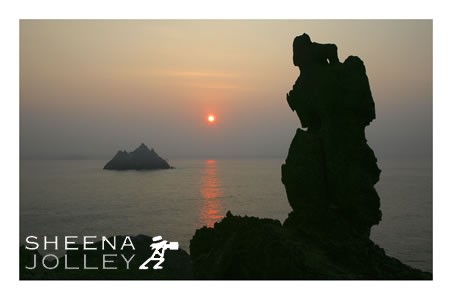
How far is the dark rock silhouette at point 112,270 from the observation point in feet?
89.7

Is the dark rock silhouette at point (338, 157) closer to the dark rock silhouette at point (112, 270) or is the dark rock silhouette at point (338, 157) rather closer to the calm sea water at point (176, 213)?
the dark rock silhouette at point (112, 270)

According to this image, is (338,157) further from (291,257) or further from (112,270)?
(112,270)

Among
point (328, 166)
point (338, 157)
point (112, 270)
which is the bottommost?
point (112, 270)

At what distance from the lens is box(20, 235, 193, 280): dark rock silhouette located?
2733 centimetres

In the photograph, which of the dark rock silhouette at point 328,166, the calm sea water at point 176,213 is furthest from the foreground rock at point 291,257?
the calm sea water at point 176,213

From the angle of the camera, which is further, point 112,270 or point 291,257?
point 112,270

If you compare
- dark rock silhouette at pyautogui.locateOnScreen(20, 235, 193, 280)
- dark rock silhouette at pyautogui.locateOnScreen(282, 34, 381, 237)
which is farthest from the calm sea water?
dark rock silhouette at pyautogui.locateOnScreen(282, 34, 381, 237)

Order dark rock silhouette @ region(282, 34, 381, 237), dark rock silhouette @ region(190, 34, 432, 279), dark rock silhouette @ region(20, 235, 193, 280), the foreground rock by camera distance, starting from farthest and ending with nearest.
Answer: dark rock silhouette @ region(20, 235, 193, 280)
dark rock silhouette @ region(282, 34, 381, 237)
dark rock silhouette @ region(190, 34, 432, 279)
the foreground rock

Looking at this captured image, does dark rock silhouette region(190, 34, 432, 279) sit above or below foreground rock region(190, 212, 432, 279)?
above

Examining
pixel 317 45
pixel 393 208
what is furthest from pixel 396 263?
pixel 393 208

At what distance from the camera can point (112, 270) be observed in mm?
29547

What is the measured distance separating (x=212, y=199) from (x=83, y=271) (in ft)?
401

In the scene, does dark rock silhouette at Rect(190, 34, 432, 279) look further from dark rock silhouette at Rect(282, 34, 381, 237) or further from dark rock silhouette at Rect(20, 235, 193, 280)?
dark rock silhouette at Rect(20, 235, 193, 280)

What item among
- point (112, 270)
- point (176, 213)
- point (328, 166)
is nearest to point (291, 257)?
point (328, 166)
